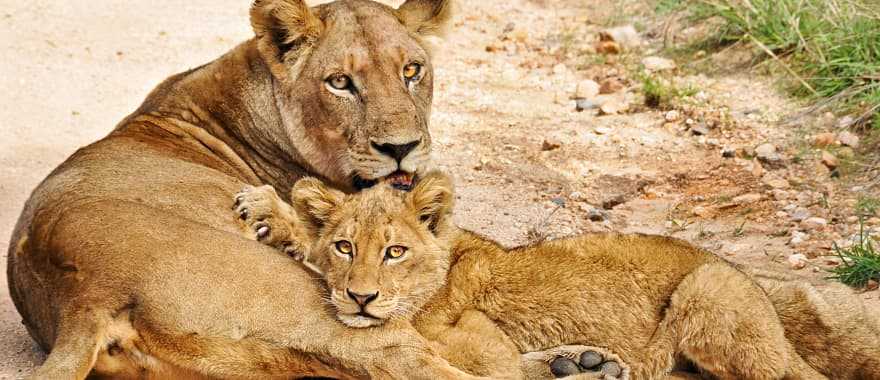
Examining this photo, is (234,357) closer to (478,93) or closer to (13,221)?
(13,221)

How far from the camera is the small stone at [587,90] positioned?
29.5 ft

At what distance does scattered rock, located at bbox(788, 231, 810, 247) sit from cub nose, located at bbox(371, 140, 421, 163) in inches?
83.2

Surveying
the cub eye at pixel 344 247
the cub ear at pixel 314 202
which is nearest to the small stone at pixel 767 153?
the cub ear at pixel 314 202

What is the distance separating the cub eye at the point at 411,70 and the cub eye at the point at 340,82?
274 mm

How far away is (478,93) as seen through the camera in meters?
9.28

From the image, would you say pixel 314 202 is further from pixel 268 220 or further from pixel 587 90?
pixel 587 90

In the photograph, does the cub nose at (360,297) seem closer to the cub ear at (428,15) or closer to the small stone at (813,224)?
the cub ear at (428,15)

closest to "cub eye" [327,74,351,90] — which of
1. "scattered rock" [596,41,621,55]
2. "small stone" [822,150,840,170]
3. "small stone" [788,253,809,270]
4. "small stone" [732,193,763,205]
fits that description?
"small stone" [788,253,809,270]

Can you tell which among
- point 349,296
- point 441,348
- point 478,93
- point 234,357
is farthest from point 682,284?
point 478,93

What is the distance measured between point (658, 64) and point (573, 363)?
508cm

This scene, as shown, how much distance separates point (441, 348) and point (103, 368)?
3.75 ft

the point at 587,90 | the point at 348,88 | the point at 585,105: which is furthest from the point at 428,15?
the point at 587,90

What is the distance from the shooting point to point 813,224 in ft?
21.2

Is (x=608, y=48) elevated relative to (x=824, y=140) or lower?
lower
